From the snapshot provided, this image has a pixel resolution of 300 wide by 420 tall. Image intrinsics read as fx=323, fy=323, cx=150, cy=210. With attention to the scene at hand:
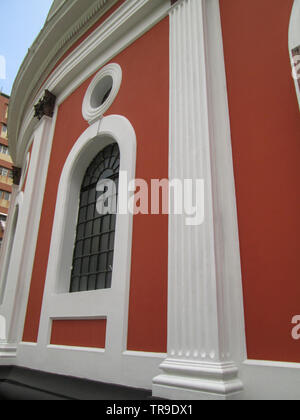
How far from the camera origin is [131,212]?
13.4ft

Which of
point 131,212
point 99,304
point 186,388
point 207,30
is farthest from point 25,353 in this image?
point 207,30

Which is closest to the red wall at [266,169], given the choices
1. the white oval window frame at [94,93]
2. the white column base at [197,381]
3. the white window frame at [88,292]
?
the white column base at [197,381]

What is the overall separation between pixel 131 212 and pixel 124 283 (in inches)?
34.6

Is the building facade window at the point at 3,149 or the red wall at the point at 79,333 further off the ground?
the building facade window at the point at 3,149

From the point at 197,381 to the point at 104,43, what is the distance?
5.43 meters

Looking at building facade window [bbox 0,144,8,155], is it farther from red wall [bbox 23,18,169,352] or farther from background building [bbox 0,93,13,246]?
red wall [bbox 23,18,169,352]

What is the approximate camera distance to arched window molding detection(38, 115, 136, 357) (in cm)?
381

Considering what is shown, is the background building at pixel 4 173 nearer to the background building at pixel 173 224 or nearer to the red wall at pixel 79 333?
the background building at pixel 173 224

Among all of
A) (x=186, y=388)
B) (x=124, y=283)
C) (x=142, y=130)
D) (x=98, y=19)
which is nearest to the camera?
(x=186, y=388)

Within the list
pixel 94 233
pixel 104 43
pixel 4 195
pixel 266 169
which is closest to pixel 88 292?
pixel 94 233

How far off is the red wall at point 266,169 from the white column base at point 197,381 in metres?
0.29

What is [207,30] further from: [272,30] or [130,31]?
[130,31]

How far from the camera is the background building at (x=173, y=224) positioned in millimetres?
2695


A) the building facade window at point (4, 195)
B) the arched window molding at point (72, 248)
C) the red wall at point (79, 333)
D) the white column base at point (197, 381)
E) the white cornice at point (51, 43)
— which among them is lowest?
the white column base at point (197, 381)
